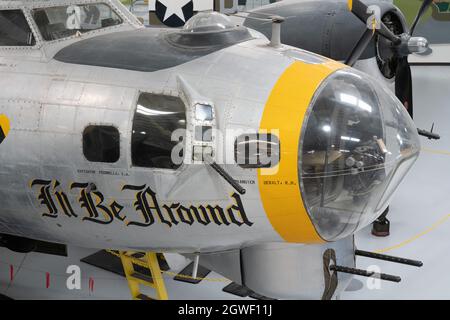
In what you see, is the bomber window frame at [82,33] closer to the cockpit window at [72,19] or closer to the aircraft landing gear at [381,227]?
the cockpit window at [72,19]

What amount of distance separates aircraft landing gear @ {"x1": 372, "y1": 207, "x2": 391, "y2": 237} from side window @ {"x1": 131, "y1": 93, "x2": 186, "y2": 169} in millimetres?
5129

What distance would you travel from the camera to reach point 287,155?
16.1ft

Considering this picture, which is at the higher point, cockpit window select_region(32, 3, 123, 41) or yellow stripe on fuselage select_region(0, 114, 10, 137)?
cockpit window select_region(32, 3, 123, 41)

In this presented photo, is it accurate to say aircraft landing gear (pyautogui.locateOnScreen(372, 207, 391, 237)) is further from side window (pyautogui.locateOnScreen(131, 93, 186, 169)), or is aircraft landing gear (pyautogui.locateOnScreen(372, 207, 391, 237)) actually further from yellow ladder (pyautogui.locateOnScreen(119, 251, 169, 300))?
→ side window (pyautogui.locateOnScreen(131, 93, 186, 169))

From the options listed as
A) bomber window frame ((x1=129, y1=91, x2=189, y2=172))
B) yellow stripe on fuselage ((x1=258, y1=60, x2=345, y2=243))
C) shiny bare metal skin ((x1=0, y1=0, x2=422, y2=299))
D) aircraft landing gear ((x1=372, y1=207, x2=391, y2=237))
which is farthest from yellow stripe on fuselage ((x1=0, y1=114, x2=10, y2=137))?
aircraft landing gear ((x1=372, y1=207, x2=391, y2=237))

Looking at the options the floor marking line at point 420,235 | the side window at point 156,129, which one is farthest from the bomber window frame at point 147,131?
the floor marking line at point 420,235

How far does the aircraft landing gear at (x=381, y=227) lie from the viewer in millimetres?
9406

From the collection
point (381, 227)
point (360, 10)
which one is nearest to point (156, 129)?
point (360, 10)

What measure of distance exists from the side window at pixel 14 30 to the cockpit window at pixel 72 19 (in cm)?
12

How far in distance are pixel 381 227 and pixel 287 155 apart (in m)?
4.99

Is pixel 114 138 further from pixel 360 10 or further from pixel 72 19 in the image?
pixel 360 10

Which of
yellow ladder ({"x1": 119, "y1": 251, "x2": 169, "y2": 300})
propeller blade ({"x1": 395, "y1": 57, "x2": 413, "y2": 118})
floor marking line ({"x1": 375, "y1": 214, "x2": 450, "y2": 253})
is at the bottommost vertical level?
floor marking line ({"x1": 375, "y1": 214, "x2": 450, "y2": 253})

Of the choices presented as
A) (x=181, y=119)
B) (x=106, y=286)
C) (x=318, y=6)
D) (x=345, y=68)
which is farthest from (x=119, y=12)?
(x=318, y=6)

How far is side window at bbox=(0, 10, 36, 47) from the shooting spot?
19.5 feet
